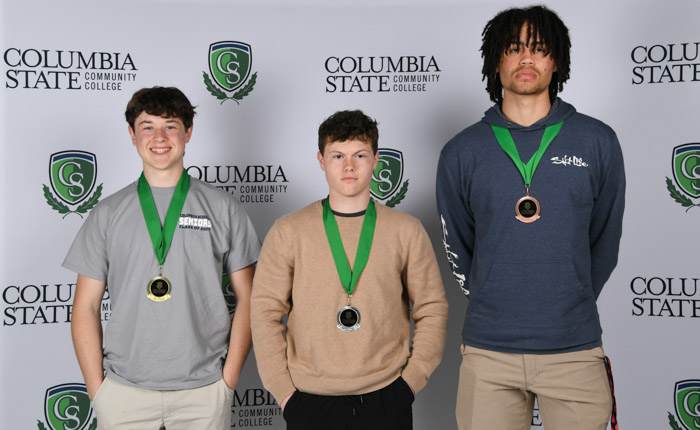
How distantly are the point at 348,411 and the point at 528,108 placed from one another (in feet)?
4.34

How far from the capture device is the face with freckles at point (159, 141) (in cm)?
263

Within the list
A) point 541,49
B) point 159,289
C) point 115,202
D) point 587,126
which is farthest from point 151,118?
point 587,126

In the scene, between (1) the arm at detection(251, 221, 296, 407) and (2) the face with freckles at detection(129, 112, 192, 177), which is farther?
(2) the face with freckles at detection(129, 112, 192, 177)

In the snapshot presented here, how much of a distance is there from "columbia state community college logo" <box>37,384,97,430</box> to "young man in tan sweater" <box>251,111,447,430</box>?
157 cm

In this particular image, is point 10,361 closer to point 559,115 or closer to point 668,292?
point 559,115

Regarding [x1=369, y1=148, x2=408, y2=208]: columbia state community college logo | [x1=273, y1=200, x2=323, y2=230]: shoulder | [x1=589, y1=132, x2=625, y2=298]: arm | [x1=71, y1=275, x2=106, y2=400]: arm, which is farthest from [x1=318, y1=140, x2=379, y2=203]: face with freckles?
[x1=369, y1=148, x2=408, y2=208]: columbia state community college logo

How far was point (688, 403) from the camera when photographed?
3523 millimetres

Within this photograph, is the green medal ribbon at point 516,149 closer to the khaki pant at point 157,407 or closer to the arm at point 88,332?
the khaki pant at point 157,407

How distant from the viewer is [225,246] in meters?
2.69

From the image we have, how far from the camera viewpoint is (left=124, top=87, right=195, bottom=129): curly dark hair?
2.68 m

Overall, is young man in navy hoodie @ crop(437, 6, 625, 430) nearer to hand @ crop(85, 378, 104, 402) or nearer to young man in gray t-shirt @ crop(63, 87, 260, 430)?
young man in gray t-shirt @ crop(63, 87, 260, 430)

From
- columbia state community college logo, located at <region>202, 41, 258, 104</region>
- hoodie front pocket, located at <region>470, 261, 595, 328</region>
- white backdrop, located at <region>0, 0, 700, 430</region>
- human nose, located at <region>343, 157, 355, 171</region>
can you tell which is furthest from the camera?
columbia state community college logo, located at <region>202, 41, 258, 104</region>

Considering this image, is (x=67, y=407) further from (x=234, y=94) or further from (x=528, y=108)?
(x=528, y=108)

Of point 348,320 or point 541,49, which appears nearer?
point 348,320
